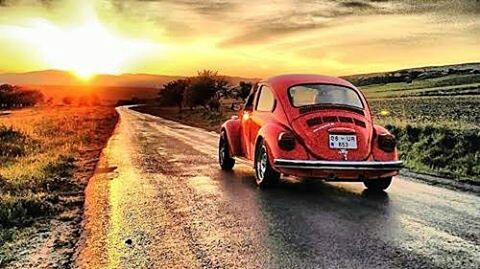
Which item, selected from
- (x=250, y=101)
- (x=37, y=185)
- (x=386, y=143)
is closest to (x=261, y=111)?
(x=250, y=101)

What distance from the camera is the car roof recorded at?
32.6 feet

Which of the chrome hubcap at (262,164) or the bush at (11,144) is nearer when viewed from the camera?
the chrome hubcap at (262,164)

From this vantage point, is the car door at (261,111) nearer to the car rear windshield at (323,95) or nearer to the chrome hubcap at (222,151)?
the car rear windshield at (323,95)

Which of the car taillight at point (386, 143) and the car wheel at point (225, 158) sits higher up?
the car taillight at point (386, 143)

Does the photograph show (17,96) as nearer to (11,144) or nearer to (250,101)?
(11,144)

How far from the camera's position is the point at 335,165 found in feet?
27.7

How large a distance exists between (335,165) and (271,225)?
7.73 feet

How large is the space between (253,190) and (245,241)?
3.42 meters

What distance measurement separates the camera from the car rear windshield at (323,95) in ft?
31.0

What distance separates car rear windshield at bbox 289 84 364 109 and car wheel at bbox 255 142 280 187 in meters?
0.96

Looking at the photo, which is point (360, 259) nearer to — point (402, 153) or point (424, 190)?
point (424, 190)

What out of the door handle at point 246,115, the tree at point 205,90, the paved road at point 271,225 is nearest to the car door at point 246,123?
the door handle at point 246,115

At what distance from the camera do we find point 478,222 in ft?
21.9

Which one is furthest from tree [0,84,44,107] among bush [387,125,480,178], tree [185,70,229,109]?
bush [387,125,480,178]
